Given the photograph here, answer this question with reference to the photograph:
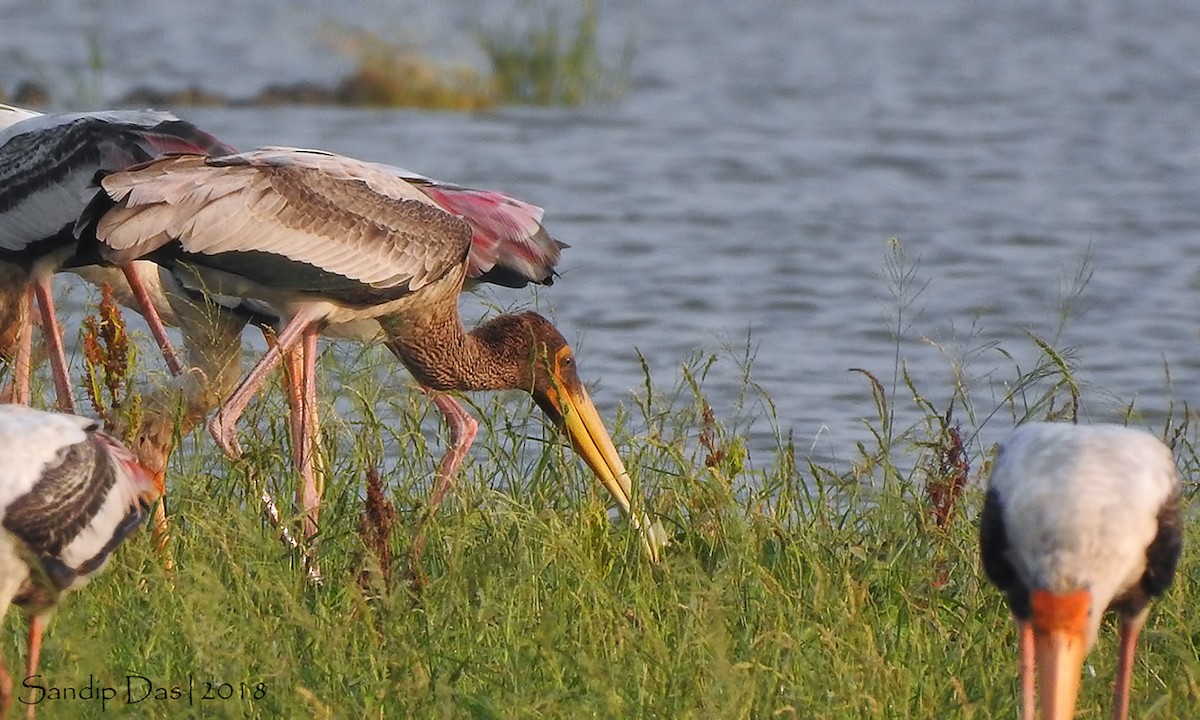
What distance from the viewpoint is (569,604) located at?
4.92m

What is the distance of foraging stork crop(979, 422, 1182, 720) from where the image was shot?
154 inches

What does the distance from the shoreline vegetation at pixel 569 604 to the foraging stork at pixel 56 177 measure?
0.71 m

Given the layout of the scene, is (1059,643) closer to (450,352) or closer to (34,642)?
(34,642)

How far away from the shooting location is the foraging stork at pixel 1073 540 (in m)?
3.91

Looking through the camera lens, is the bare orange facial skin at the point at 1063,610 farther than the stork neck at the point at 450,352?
No

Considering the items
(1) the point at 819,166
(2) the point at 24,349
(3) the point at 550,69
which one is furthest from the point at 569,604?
(3) the point at 550,69

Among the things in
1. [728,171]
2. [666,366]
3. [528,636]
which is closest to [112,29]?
[728,171]

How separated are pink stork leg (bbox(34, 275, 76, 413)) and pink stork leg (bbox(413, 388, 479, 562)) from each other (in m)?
1.03

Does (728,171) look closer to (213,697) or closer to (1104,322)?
(1104,322)

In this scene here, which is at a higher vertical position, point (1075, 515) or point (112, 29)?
point (1075, 515)

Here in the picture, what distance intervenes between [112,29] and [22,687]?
15.7 meters

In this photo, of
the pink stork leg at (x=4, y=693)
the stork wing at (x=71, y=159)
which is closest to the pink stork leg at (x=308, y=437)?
the stork wing at (x=71, y=159)

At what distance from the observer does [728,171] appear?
46.2ft

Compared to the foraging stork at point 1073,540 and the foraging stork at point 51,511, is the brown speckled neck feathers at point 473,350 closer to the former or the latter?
the foraging stork at point 51,511
